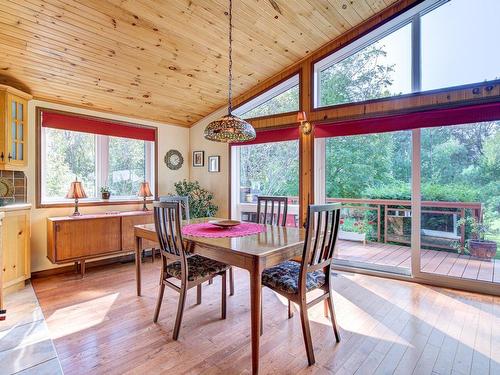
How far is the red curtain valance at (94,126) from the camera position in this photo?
12.0ft

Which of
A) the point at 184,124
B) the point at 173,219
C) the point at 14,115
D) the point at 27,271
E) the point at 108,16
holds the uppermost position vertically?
the point at 108,16

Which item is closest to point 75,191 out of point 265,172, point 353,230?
point 265,172

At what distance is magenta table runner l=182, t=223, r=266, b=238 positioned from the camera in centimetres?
239

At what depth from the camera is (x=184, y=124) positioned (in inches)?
204

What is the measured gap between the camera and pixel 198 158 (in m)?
5.19

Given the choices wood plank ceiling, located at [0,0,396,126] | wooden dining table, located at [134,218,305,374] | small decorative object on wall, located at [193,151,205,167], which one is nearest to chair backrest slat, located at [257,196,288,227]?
wooden dining table, located at [134,218,305,374]

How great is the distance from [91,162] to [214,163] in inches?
74.5

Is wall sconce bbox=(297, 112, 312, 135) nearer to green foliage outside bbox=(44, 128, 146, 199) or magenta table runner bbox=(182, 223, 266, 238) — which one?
magenta table runner bbox=(182, 223, 266, 238)

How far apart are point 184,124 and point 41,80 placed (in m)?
2.25

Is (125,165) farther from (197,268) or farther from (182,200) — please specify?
(197,268)

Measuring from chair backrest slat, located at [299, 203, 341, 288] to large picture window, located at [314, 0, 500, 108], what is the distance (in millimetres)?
2179

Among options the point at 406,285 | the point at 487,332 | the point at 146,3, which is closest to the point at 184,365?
the point at 487,332

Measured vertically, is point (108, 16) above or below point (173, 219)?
above

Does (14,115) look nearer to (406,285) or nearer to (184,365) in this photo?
(184,365)
